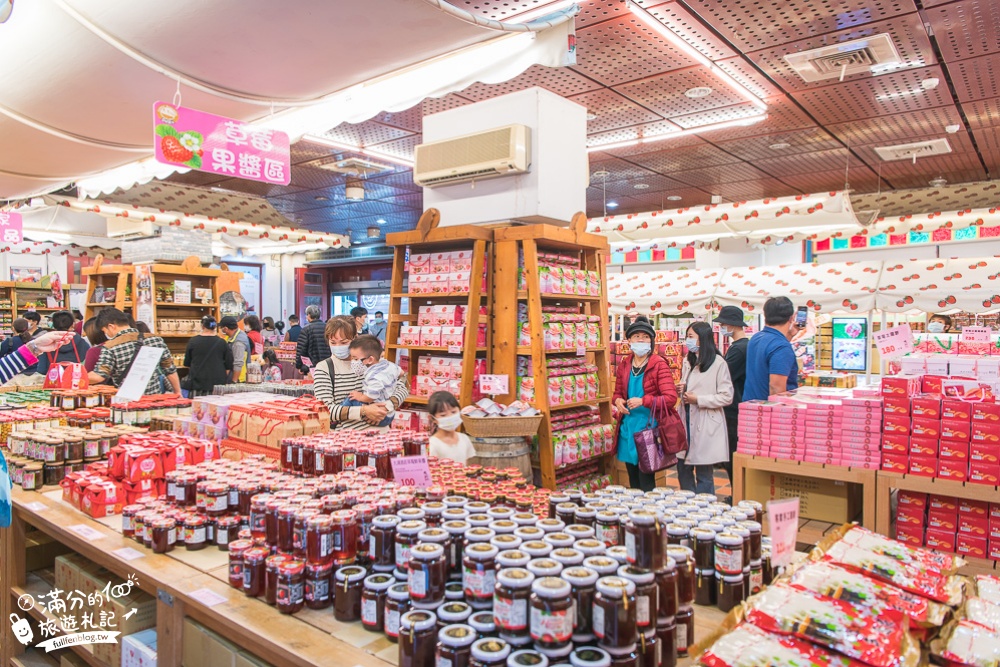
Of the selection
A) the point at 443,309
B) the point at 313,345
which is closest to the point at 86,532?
the point at 443,309

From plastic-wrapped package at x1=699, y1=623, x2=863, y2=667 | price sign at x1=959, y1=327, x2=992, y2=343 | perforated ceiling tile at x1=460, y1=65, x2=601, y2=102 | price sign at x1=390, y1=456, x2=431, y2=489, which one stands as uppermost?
perforated ceiling tile at x1=460, y1=65, x2=601, y2=102

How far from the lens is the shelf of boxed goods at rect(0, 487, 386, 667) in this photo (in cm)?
174

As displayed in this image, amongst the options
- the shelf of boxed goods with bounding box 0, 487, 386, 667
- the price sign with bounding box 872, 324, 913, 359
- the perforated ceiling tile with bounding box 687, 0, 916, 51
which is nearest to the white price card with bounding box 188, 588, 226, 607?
the shelf of boxed goods with bounding box 0, 487, 386, 667

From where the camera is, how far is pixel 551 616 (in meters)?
1.41

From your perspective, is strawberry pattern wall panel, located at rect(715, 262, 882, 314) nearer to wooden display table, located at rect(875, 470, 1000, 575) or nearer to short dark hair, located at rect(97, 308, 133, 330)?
wooden display table, located at rect(875, 470, 1000, 575)

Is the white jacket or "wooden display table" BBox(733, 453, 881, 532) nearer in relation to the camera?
"wooden display table" BBox(733, 453, 881, 532)

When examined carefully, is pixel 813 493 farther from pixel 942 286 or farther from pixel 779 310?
→ pixel 942 286

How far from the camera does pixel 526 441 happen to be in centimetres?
421

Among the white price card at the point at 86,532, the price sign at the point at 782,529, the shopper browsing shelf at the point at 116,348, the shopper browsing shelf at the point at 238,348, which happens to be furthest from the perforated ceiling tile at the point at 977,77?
the shopper browsing shelf at the point at 238,348

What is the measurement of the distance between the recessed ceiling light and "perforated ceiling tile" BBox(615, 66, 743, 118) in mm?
25

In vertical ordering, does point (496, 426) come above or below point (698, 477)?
above

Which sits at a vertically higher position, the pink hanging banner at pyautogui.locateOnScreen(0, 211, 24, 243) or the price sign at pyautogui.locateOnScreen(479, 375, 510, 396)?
the pink hanging banner at pyautogui.locateOnScreen(0, 211, 24, 243)

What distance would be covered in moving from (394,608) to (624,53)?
4159 millimetres

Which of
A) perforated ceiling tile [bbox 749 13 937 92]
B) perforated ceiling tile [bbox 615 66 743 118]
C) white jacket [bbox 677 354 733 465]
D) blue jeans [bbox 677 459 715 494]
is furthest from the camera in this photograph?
perforated ceiling tile [bbox 615 66 743 118]
